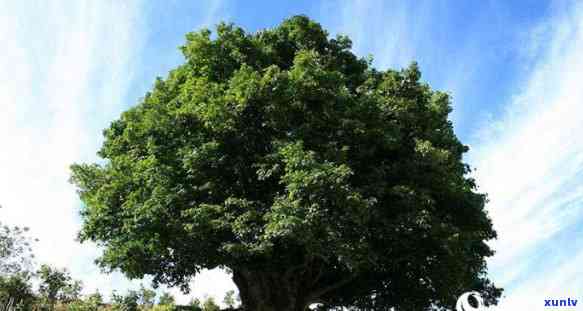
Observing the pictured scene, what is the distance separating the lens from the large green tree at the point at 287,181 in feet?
54.9

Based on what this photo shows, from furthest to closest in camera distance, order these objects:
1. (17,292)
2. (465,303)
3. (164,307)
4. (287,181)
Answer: (17,292) < (164,307) < (465,303) < (287,181)

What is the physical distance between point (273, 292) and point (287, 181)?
6.94 m

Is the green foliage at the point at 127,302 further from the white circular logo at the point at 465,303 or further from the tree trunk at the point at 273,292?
the white circular logo at the point at 465,303

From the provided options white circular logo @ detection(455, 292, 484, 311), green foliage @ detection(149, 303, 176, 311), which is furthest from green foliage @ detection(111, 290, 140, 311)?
white circular logo @ detection(455, 292, 484, 311)

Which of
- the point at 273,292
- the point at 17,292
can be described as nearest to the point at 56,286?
the point at 17,292

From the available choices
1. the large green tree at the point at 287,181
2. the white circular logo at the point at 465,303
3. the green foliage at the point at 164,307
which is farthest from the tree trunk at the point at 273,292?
the white circular logo at the point at 465,303

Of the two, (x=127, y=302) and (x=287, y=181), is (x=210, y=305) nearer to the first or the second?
(x=127, y=302)

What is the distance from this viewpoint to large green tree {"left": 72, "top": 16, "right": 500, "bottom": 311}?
1672cm

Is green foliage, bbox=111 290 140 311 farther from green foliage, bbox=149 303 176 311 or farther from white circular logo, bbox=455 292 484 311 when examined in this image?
white circular logo, bbox=455 292 484 311

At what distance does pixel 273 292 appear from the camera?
21.2m

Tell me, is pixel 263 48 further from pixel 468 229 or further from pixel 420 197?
pixel 468 229

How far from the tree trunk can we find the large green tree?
0.06m

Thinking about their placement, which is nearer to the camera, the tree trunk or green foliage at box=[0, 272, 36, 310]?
the tree trunk

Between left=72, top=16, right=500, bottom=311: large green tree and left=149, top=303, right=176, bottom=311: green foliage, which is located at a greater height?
left=72, top=16, right=500, bottom=311: large green tree
